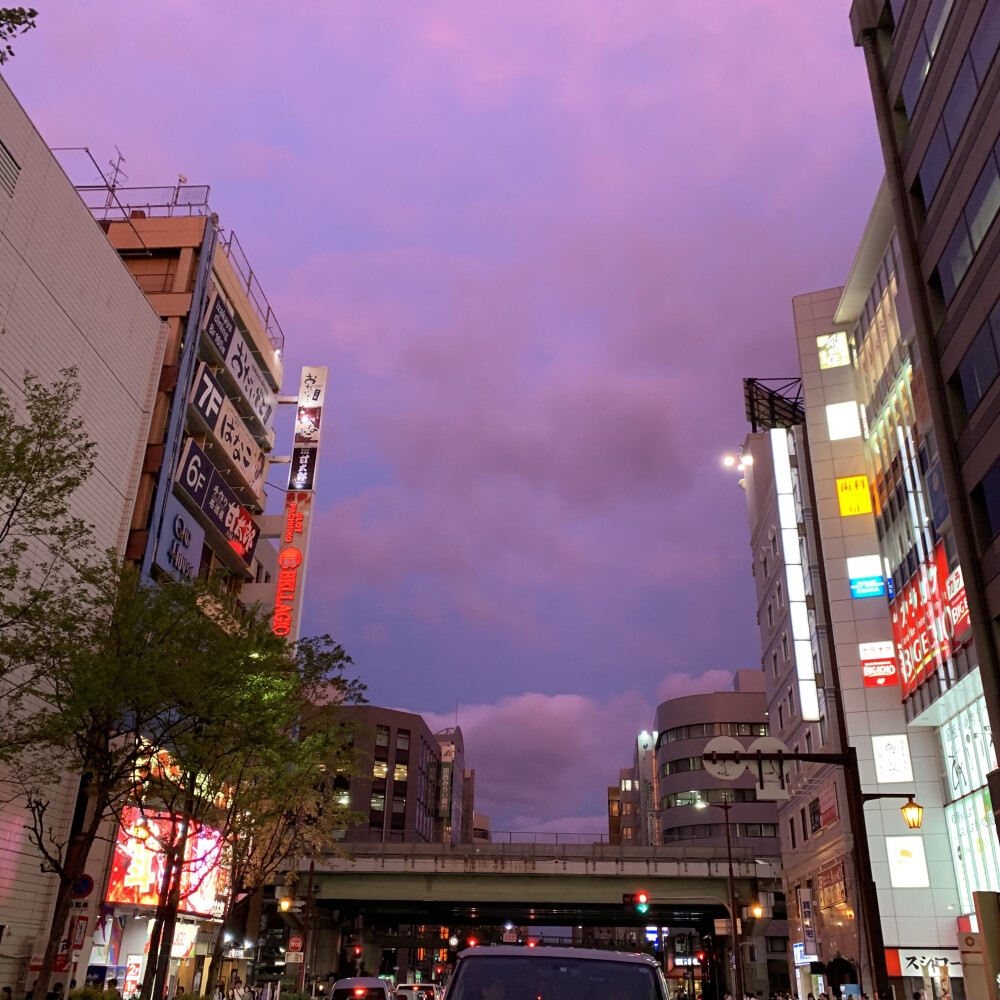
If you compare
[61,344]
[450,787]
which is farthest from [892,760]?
[450,787]

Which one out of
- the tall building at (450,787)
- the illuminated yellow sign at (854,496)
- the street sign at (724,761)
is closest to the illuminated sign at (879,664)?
the illuminated yellow sign at (854,496)

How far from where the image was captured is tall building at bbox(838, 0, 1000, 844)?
93.1 feet

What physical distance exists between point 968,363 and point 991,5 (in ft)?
34.6

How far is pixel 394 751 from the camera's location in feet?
414

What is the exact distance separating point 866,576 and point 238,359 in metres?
34.6

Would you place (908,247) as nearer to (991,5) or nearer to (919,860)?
(991,5)

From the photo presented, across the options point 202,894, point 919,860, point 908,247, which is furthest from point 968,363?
point 202,894

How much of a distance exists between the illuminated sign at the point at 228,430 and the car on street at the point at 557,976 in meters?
40.8

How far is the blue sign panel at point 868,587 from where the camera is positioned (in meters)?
45.8

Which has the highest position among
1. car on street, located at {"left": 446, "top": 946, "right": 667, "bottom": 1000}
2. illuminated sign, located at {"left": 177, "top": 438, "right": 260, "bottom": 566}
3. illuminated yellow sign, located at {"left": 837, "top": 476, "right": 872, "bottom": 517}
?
illuminated yellow sign, located at {"left": 837, "top": 476, "right": 872, "bottom": 517}

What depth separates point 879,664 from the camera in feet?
145

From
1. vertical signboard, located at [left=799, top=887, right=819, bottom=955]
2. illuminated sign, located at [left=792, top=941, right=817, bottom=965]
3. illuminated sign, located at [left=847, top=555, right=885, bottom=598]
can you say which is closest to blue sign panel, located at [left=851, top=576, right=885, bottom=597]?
illuminated sign, located at [left=847, top=555, right=885, bottom=598]

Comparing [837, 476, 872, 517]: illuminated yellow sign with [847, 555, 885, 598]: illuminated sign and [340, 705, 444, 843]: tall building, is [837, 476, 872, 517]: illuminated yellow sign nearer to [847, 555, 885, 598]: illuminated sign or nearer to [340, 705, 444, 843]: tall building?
[847, 555, 885, 598]: illuminated sign

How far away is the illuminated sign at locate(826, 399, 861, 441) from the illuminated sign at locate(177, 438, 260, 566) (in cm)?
3186
